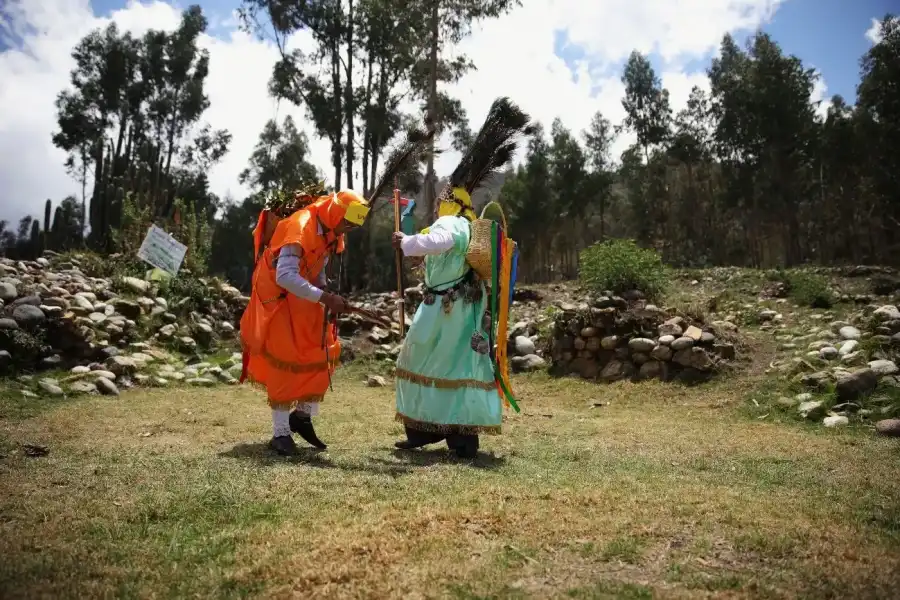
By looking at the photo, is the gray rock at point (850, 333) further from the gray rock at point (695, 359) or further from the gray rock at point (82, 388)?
the gray rock at point (82, 388)

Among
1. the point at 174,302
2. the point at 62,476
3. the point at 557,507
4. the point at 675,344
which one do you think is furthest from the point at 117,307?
the point at 557,507

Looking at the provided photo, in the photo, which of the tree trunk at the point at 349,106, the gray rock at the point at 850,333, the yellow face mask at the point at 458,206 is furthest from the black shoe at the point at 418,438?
the tree trunk at the point at 349,106

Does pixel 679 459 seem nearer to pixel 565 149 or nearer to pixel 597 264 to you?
pixel 597 264

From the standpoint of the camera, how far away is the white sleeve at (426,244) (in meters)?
4.20

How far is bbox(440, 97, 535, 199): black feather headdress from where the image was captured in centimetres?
495

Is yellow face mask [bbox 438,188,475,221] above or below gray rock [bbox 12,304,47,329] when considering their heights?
→ above

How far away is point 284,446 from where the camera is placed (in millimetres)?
4223

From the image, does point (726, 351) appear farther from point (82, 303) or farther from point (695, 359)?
point (82, 303)

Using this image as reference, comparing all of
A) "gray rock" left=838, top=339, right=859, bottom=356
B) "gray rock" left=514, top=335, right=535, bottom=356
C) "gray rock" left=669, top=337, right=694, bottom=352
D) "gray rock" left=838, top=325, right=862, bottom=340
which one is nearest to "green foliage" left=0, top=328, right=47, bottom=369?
"gray rock" left=514, top=335, right=535, bottom=356

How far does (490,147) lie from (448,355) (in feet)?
5.33

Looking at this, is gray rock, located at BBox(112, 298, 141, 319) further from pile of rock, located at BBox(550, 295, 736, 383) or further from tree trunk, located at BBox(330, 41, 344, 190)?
tree trunk, located at BBox(330, 41, 344, 190)

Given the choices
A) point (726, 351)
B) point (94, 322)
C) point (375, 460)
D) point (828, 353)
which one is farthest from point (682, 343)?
point (94, 322)

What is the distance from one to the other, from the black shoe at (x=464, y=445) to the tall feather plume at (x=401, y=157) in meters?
1.77

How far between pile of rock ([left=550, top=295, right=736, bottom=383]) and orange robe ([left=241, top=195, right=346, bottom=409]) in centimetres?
488
